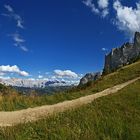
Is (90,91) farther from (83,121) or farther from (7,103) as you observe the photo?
(83,121)

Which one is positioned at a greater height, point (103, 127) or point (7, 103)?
point (7, 103)

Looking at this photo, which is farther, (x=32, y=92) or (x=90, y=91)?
(x=90, y=91)

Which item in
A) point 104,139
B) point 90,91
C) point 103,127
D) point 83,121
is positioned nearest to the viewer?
point 104,139

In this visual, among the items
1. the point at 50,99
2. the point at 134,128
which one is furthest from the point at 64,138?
the point at 50,99

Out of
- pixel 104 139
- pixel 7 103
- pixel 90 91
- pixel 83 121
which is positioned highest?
pixel 90 91

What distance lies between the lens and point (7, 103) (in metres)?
23.1

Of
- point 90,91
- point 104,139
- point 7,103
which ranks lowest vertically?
point 104,139

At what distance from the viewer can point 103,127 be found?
10836 millimetres

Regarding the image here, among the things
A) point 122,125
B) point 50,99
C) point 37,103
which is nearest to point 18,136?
point 122,125

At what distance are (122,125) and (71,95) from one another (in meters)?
18.3

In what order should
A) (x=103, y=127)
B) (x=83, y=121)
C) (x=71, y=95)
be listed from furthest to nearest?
(x=71, y=95) → (x=83, y=121) → (x=103, y=127)

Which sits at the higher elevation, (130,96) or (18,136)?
(130,96)

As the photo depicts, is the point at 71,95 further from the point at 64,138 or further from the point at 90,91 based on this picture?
Result: the point at 64,138

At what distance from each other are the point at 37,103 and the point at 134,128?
573 inches
